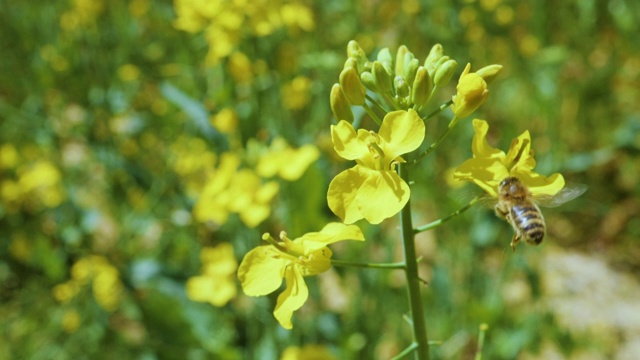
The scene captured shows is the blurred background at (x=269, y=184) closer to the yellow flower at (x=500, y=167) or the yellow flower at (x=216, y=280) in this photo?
the yellow flower at (x=216, y=280)

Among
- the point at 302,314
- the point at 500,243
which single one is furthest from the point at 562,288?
the point at 302,314

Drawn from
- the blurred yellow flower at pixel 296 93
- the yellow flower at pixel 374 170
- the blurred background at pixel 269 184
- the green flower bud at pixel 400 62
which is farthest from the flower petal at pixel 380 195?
the blurred yellow flower at pixel 296 93

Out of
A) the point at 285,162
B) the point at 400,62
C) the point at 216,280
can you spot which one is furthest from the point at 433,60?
the point at 216,280

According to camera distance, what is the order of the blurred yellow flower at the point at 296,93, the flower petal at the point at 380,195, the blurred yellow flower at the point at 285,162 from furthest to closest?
the blurred yellow flower at the point at 296,93
the blurred yellow flower at the point at 285,162
the flower petal at the point at 380,195

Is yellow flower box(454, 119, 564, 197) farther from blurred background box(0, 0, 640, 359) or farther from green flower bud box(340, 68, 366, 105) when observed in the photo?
blurred background box(0, 0, 640, 359)

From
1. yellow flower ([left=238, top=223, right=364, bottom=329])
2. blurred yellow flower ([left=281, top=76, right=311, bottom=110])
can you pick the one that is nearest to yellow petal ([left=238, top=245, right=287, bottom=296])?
yellow flower ([left=238, top=223, right=364, bottom=329])

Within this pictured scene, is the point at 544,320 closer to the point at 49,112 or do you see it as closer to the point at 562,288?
the point at 562,288

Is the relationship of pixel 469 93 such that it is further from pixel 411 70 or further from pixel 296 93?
pixel 296 93
